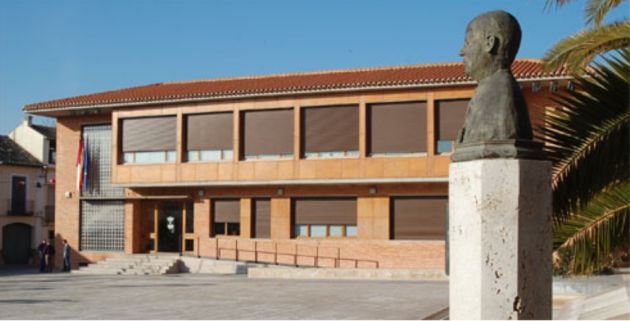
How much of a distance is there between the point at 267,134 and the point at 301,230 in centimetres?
403

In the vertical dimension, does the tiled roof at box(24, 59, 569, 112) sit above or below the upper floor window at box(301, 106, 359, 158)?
above

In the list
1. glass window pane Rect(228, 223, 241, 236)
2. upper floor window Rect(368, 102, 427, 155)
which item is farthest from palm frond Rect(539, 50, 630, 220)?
glass window pane Rect(228, 223, 241, 236)

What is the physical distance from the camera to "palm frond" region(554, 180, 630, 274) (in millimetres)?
7168

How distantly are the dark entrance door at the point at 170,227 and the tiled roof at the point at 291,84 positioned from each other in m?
4.78

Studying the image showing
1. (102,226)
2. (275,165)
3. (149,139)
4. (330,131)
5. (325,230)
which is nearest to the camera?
(330,131)

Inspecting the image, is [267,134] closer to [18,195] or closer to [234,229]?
[234,229]

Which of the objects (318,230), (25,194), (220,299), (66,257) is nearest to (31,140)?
(25,194)

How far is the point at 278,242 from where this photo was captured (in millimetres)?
30562

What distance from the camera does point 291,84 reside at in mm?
31000

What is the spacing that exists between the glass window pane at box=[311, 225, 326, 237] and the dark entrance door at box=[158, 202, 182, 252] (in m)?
6.30

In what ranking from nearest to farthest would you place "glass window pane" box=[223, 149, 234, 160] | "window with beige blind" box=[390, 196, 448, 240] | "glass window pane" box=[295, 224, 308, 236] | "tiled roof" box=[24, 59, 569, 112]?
"tiled roof" box=[24, 59, 569, 112] < "window with beige blind" box=[390, 196, 448, 240] < "glass window pane" box=[295, 224, 308, 236] < "glass window pane" box=[223, 149, 234, 160]

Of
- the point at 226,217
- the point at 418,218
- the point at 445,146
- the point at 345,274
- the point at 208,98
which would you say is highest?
the point at 208,98

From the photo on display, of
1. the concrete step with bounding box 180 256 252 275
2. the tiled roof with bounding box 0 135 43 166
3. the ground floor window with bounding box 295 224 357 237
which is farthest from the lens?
the tiled roof with bounding box 0 135 43 166

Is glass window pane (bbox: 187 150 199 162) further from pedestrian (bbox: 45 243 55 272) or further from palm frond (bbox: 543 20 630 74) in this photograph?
palm frond (bbox: 543 20 630 74)
